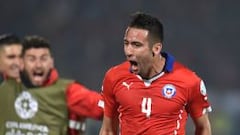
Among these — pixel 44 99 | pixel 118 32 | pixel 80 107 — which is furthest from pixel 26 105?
pixel 118 32

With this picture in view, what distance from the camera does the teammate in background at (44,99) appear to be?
15.3 ft

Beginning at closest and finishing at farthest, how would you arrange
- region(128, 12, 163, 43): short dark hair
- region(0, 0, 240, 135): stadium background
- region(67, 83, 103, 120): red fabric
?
region(128, 12, 163, 43): short dark hair
region(67, 83, 103, 120): red fabric
region(0, 0, 240, 135): stadium background

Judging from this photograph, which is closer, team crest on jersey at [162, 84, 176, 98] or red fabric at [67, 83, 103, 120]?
team crest on jersey at [162, 84, 176, 98]

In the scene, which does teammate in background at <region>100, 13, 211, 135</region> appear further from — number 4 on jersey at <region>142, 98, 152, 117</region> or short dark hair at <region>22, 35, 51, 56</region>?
short dark hair at <region>22, 35, 51, 56</region>

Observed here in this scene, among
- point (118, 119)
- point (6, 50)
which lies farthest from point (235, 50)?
point (118, 119)

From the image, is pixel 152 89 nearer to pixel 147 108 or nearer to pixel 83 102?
pixel 147 108

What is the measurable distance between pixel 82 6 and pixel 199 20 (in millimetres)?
1362

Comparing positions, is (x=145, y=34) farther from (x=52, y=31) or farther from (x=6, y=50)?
(x=52, y=31)

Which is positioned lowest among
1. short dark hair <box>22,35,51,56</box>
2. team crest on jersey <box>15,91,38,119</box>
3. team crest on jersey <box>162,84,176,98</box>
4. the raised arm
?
team crest on jersey <box>15,91,38,119</box>

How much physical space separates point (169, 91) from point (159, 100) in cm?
6

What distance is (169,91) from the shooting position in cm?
370

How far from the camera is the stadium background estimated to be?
8.24 meters

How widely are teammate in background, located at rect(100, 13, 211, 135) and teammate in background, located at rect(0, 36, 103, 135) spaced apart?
837mm

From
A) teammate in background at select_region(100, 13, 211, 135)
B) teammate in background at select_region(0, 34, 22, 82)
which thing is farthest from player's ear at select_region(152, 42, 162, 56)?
teammate in background at select_region(0, 34, 22, 82)
